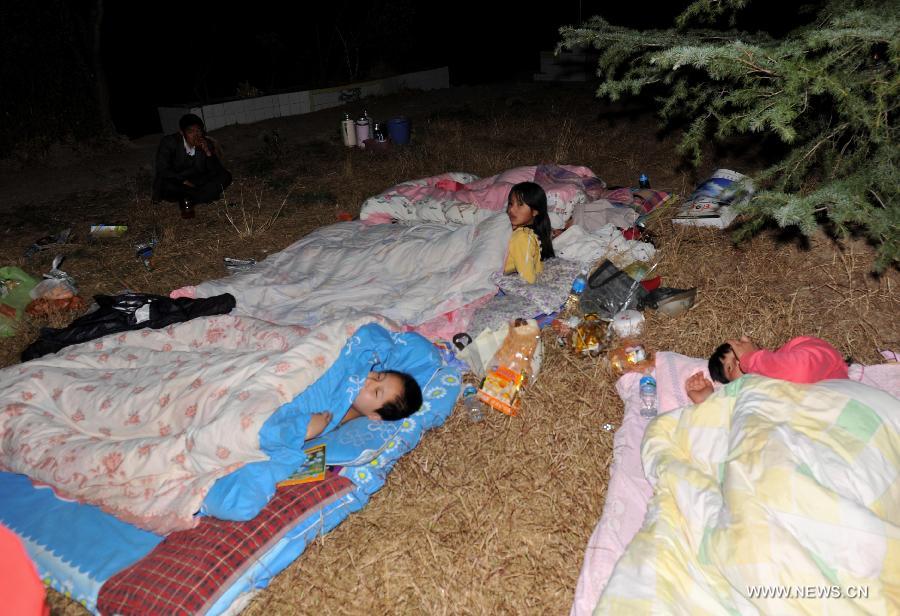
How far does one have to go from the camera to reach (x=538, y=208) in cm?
468

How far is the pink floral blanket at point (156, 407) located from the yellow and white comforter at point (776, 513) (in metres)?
1.84

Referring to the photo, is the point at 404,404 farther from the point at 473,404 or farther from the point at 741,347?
the point at 741,347

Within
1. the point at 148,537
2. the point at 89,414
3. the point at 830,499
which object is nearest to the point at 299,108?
the point at 89,414

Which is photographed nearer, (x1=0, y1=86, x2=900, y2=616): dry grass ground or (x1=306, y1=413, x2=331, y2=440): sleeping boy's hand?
(x1=0, y1=86, x2=900, y2=616): dry grass ground

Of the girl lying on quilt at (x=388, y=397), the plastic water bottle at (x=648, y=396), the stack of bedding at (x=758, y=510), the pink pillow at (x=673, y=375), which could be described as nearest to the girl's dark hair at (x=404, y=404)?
the girl lying on quilt at (x=388, y=397)

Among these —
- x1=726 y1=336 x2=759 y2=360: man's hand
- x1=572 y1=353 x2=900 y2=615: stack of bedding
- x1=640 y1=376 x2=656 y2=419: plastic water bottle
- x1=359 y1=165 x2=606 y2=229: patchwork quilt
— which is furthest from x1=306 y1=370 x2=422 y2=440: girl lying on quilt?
x1=359 y1=165 x2=606 y2=229: patchwork quilt

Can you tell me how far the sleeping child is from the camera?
4488 millimetres

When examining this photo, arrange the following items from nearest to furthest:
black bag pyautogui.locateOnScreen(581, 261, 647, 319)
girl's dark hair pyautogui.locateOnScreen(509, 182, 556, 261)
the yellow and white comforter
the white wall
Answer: the yellow and white comforter
black bag pyautogui.locateOnScreen(581, 261, 647, 319)
girl's dark hair pyautogui.locateOnScreen(509, 182, 556, 261)
the white wall

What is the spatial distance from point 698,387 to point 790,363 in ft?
1.81

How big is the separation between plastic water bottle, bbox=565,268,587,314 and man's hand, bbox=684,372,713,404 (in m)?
1.15

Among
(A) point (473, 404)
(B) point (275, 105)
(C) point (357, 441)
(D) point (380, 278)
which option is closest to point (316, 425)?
(C) point (357, 441)

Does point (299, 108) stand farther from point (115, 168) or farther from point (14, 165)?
point (14, 165)

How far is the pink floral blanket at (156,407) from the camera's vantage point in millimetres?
2840

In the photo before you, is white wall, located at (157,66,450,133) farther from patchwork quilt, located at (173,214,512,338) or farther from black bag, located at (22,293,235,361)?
black bag, located at (22,293,235,361)
